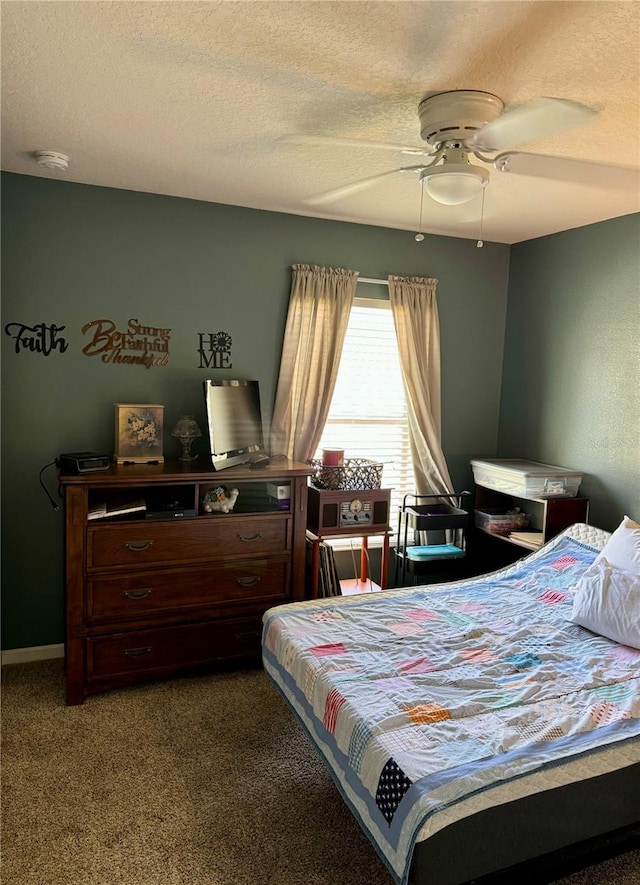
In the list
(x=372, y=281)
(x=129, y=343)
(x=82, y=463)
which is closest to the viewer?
(x=82, y=463)

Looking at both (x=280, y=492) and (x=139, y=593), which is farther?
(x=280, y=492)

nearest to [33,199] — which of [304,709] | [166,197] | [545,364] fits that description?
[166,197]

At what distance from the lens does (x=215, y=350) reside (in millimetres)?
3754

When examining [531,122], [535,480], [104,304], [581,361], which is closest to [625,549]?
[535,480]

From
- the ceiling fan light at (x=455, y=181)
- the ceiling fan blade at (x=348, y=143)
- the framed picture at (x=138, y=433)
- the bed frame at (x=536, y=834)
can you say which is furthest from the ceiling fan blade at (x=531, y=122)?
the framed picture at (x=138, y=433)

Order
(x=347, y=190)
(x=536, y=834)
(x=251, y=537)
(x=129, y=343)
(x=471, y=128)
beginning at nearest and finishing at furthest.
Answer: (x=536, y=834)
(x=471, y=128)
(x=347, y=190)
(x=251, y=537)
(x=129, y=343)

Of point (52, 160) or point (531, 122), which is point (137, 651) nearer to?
point (52, 160)

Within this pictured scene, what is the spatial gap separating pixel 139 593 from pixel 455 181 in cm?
237

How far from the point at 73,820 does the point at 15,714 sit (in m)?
0.86

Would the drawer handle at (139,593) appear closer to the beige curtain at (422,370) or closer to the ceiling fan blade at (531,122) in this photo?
the beige curtain at (422,370)

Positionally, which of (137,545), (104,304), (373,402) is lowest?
(137,545)

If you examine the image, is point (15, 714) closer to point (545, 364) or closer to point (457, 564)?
point (457, 564)

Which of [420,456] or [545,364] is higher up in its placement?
[545,364]

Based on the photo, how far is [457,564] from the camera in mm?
4094
